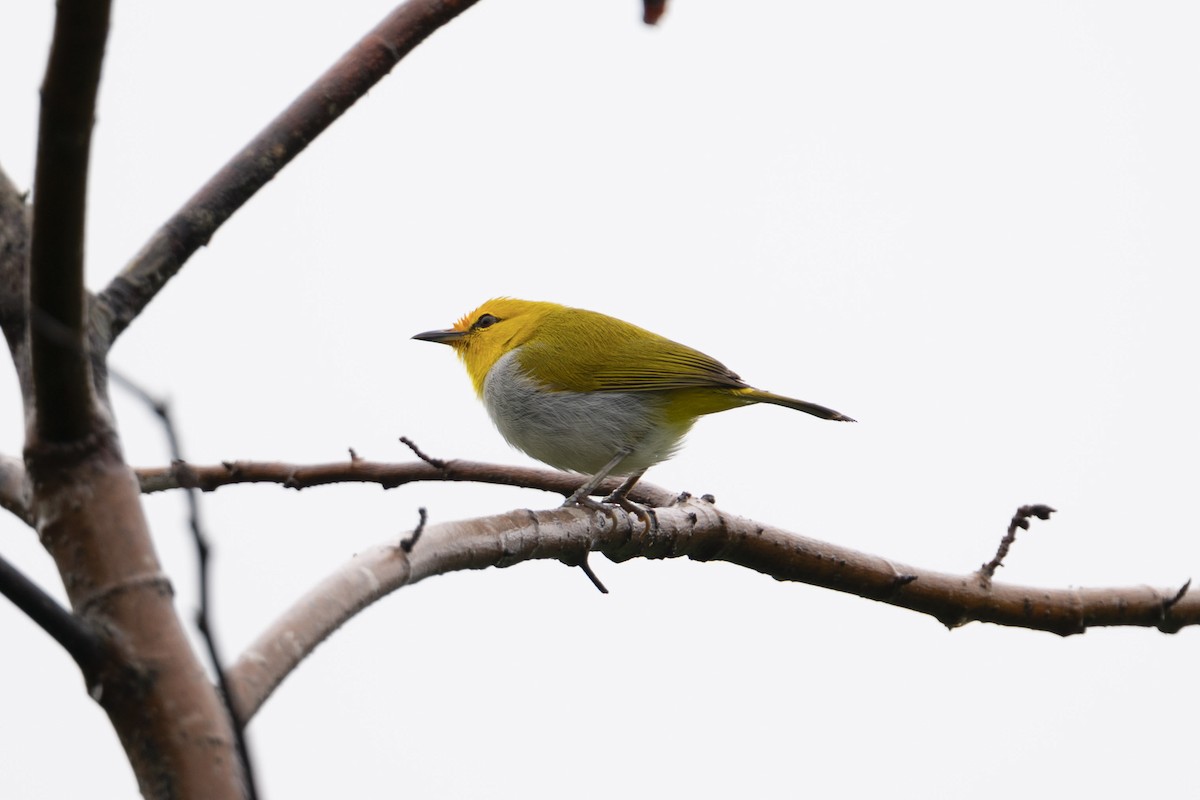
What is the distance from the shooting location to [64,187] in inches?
59.8

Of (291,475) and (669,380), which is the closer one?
(291,475)

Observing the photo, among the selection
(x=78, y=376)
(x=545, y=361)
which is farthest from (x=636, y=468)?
(x=78, y=376)

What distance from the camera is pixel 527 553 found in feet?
9.85

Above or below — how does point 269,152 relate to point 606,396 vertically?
above

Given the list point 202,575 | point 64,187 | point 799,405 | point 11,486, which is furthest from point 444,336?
point 202,575

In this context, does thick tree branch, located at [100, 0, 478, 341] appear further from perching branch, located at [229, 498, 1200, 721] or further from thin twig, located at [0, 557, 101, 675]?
perching branch, located at [229, 498, 1200, 721]

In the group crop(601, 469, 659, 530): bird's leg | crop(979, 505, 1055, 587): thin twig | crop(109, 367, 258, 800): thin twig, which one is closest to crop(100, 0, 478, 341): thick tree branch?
crop(109, 367, 258, 800): thin twig

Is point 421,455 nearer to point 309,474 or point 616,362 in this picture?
point 309,474

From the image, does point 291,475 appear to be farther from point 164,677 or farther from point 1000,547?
point 1000,547

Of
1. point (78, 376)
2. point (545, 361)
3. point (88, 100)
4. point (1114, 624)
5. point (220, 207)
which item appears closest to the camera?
point (88, 100)

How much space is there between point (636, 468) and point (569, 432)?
349mm

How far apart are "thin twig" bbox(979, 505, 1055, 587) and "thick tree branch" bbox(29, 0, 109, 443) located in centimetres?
298

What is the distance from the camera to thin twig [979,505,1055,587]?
375 cm

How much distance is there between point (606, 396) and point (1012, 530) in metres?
2.22
